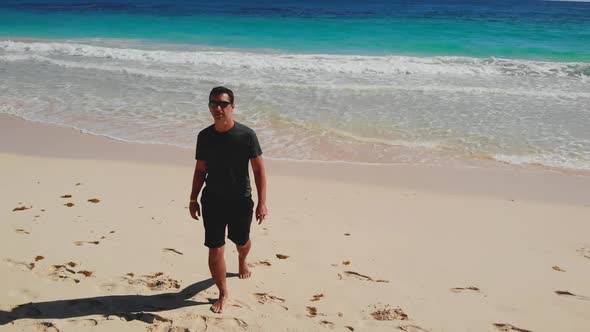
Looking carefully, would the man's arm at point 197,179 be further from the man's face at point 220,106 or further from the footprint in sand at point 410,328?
the footprint in sand at point 410,328

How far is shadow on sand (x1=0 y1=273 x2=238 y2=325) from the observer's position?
11.9 ft

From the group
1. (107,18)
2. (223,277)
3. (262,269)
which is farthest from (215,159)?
(107,18)

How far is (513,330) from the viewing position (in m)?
3.63

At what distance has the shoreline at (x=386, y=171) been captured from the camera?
6852 millimetres

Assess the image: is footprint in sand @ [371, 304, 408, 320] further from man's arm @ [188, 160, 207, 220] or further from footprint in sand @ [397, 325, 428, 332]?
man's arm @ [188, 160, 207, 220]

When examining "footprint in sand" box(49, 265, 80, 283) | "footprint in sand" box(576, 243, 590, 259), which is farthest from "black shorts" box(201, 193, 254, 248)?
"footprint in sand" box(576, 243, 590, 259)

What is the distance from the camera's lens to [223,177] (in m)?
3.55

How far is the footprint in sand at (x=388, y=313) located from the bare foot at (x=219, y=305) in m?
1.14

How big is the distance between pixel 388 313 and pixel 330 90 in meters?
10.5

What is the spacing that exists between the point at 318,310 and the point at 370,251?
3.95 ft

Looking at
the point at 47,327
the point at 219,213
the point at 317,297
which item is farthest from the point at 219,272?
the point at 47,327

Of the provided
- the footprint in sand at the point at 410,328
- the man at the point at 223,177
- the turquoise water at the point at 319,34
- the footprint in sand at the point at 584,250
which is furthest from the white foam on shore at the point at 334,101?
the footprint in sand at the point at 410,328

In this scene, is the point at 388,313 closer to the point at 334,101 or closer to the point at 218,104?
the point at 218,104

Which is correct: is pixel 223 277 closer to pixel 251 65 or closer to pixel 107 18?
pixel 251 65
